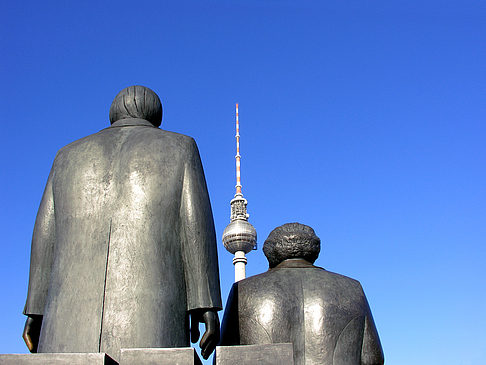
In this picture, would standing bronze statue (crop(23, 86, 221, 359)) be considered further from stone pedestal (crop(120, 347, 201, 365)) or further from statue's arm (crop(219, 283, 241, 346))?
statue's arm (crop(219, 283, 241, 346))

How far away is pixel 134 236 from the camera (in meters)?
4.51

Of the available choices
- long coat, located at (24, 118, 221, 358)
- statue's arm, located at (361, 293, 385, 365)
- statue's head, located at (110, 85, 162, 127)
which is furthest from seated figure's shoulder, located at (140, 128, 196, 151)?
statue's arm, located at (361, 293, 385, 365)

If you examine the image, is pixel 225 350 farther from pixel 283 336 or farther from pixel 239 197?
pixel 239 197

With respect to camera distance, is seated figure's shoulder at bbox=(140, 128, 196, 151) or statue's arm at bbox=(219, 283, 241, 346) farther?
statue's arm at bbox=(219, 283, 241, 346)

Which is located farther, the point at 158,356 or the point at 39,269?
the point at 39,269

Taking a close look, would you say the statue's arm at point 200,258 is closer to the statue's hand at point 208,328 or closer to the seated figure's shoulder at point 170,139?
the statue's hand at point 208,328

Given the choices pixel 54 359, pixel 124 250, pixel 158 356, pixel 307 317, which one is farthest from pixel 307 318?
pixel 54 359

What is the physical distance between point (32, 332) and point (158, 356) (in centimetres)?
135

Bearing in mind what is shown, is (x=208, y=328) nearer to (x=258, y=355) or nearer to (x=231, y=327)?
(x=258, y=355)

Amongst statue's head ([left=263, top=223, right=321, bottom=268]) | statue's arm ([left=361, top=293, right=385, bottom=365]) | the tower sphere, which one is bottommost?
statue's arm ([left=361, top=293, right=385, bottom=365])

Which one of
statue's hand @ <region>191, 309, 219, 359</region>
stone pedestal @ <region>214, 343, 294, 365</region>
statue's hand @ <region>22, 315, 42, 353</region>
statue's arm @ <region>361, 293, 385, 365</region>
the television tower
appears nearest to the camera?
stone pedestal @ <region>214, 343, 294, 365</region>

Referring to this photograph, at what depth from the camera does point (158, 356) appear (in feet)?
12.5

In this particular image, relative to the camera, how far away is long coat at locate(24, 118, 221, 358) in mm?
4289

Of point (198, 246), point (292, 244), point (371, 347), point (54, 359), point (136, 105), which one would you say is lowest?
point (54, 359)
